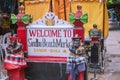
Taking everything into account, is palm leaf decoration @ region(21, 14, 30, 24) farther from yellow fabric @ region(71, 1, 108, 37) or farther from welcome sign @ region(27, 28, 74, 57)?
yellow fabric @ region(71, 1, 108, 37)

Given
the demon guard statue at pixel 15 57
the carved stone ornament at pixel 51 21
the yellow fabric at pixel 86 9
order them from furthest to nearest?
the yellow fabric at pixel 86 9
the carved stone ornament at pixel 51 21
the demon guard statue at pixel 15 57

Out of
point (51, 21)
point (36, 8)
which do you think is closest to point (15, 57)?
point (51, 21)

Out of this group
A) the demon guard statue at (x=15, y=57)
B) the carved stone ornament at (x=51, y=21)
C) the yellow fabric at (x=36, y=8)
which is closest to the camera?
the demon guard statue at (x=15, y=57)

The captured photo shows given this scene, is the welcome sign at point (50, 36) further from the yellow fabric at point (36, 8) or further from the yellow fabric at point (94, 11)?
the yellow fabric at point (94, 11)

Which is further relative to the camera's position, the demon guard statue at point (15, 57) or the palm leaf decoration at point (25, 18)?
the palm leaf decoration at point (25, 18)

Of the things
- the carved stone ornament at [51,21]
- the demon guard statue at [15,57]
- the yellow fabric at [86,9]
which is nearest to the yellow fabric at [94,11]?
the yellow fabric at [86,9]

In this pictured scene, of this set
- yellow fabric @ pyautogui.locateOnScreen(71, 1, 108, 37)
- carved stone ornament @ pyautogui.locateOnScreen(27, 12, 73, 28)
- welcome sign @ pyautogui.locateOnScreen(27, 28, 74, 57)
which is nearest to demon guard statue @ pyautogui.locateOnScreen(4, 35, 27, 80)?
welcome sign @ pyautogui.locateOnScreen(27, 28, 74, 57)

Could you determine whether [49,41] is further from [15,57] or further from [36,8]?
[36,8]

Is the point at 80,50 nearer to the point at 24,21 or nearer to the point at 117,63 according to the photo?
the point at 24,21

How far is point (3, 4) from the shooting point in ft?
38.3

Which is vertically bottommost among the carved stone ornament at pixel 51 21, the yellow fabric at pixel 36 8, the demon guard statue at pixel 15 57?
the demon guard statue at pixel 15 57

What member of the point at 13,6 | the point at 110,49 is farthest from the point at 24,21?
the point at 110,49

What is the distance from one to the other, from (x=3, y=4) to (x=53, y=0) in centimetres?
256

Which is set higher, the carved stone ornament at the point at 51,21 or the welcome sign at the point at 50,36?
the carved stone ornament at the point at 51,21
